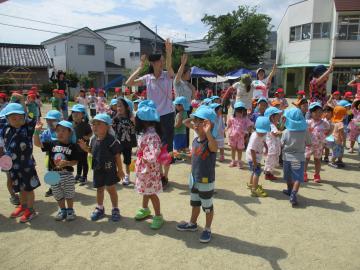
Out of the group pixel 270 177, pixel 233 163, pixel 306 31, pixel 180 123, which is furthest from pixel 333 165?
pixel 306 31

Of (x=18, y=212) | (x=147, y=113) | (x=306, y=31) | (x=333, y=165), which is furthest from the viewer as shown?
(x=306, y=31)

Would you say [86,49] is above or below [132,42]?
below

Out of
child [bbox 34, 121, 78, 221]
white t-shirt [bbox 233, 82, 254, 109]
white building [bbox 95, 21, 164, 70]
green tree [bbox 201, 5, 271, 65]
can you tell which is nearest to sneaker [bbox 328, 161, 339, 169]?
white t-shirt [bbox 233, 82, 254, 109]

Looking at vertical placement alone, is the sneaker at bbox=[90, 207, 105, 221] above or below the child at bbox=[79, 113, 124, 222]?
below

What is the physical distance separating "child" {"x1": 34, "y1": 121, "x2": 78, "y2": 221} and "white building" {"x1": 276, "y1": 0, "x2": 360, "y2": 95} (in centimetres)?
2820

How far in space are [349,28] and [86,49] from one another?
28823mm

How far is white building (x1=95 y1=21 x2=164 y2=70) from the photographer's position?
1783 inches

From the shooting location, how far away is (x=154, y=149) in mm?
3672

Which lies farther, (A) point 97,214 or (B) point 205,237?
(A) point 97,214

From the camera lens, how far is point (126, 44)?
153 feet

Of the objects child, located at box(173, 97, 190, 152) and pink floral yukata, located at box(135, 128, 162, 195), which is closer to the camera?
pink floral yukata, located at box(135, 128, 162, 195)

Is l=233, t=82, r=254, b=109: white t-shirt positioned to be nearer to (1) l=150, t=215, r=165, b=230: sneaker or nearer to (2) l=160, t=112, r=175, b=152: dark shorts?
(2) l=160, t=112, r=175, b=152: dark shorts

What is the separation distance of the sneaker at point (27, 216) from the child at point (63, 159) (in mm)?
352

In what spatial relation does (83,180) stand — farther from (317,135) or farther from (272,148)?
(317,135)
